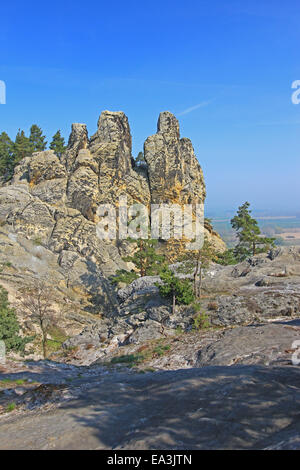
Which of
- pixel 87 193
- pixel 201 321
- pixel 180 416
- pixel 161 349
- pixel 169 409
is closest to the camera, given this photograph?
pixel 180 416

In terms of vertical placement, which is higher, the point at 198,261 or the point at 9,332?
the point at 198,261

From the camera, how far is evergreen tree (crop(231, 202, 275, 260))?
56.2 m

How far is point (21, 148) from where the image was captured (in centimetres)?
8669

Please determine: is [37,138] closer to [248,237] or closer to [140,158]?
[140,158]

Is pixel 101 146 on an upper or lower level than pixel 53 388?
Result: upper

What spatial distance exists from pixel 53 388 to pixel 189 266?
20.9 meters

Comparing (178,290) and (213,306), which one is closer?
(213,306)

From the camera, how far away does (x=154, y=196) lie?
77.6 meters

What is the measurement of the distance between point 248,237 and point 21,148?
66.2m

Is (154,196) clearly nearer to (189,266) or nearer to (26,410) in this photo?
(189,266)

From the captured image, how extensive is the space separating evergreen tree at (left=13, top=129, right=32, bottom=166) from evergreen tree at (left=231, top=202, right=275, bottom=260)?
60844 millimetres

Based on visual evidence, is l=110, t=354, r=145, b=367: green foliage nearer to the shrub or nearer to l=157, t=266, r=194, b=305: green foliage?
l=157, t=266, r=194, b=305: green foliage

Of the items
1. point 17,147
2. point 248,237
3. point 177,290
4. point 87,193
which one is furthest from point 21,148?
point 177,290
